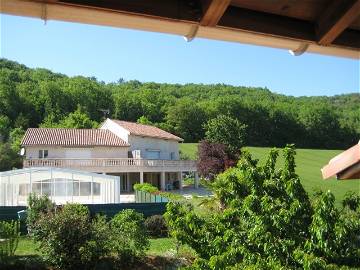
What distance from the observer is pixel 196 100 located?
4016 inches

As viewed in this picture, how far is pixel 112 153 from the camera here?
1858 inches

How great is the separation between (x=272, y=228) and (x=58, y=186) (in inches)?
998

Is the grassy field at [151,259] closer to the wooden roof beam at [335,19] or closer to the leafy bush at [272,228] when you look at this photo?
the leafy bush at [272,228]

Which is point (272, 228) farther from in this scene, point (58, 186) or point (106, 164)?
point (106, 164)

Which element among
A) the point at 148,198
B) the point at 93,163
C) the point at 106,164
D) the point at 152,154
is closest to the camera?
the point at 148,198

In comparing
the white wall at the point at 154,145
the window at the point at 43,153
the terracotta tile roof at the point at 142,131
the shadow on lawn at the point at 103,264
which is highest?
the terracotta tile roof at the point at 142,131

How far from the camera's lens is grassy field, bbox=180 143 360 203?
132ft

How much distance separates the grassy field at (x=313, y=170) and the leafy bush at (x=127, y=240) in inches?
787

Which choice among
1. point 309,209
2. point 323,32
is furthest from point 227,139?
point 323,32

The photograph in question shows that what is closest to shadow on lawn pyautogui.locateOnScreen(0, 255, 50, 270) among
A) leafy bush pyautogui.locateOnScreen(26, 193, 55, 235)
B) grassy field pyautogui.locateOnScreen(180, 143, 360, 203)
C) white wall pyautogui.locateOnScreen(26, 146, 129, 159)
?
leafy bush pyautogui.locateOnScreen(26, 193, 55, 235)

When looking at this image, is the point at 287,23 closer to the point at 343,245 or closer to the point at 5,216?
the point at 343,245

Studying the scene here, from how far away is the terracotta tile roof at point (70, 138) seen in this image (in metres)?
45.3

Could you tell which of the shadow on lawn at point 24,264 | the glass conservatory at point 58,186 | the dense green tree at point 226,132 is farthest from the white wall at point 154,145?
the shadow on lawn at point 24,264

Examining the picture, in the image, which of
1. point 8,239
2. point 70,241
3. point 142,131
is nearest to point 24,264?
point 8,239
